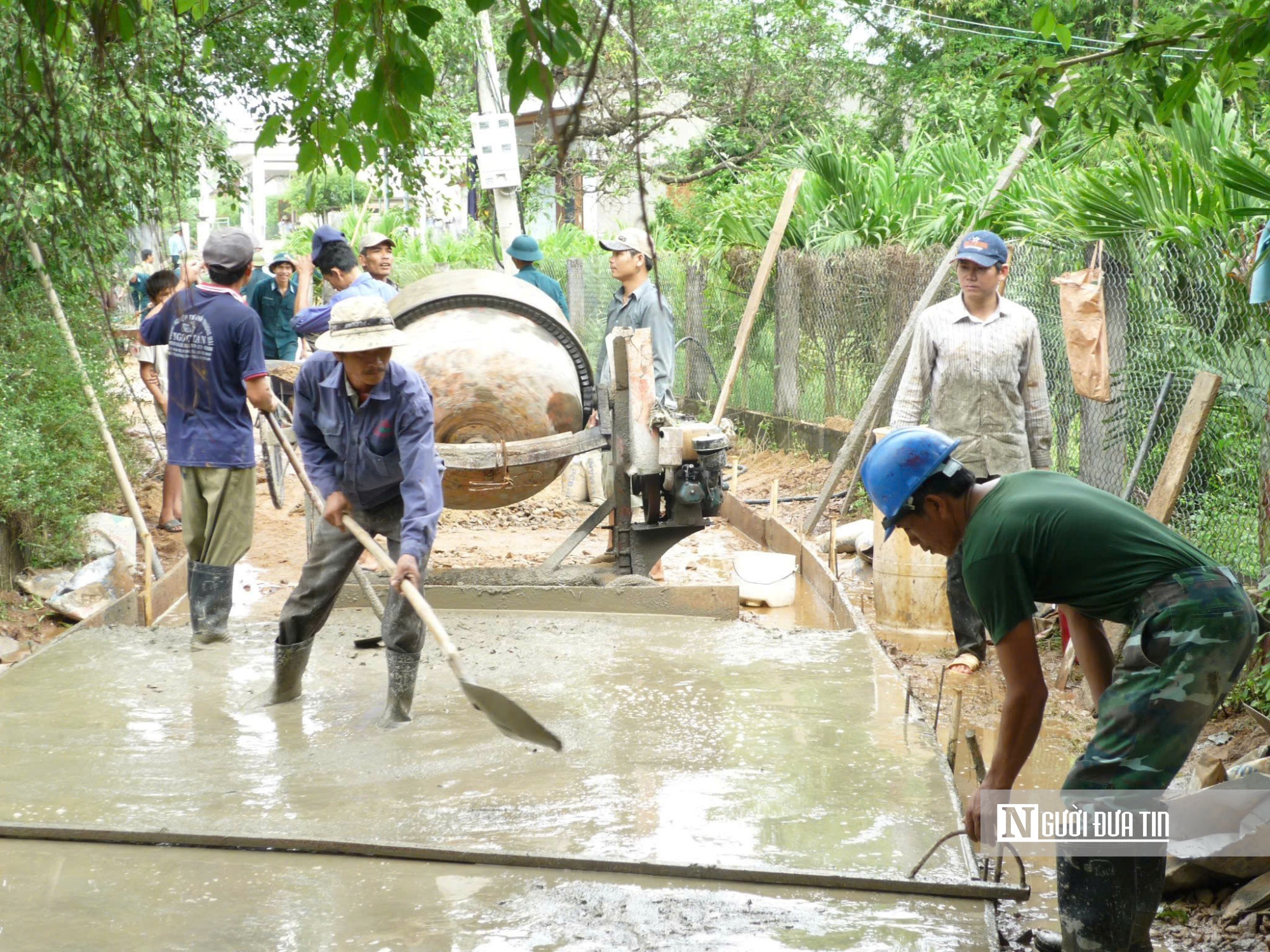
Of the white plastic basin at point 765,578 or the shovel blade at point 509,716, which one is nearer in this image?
the shovel blade at point 509,716

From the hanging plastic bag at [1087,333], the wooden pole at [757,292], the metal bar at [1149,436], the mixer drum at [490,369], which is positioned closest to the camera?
the metal bar at [1149,436]

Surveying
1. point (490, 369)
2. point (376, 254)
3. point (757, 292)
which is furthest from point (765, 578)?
point (376, 254)

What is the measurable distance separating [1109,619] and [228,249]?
195 inches

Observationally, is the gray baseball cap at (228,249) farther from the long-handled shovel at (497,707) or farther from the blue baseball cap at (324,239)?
the long-handled shovel at (497,707)

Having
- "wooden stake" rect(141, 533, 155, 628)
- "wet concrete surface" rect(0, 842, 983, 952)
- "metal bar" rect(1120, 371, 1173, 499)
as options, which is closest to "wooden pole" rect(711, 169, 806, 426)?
"metal bar" rect(1120, 371, 1173, 499)

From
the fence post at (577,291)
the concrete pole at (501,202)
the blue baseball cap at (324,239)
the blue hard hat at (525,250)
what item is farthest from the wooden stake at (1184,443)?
the fence post at (577,291)

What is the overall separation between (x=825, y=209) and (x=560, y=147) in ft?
40.1

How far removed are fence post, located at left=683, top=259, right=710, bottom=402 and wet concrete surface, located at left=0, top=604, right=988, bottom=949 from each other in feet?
34.7

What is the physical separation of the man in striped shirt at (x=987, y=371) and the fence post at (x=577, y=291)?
43.3 ft

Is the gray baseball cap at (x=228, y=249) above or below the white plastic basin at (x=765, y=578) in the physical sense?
above

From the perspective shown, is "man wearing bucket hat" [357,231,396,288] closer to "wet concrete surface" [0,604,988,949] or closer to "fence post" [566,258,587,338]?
"wet concrete surface" [0,604,988,949]

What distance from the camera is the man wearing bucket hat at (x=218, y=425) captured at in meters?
6.72

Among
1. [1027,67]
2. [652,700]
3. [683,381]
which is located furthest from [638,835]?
[683,381]

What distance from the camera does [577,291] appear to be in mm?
19656
